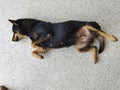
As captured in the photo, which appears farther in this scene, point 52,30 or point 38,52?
point 38,52

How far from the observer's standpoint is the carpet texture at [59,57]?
172cm

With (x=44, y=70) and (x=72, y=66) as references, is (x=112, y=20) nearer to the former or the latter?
(x=72, y=66)

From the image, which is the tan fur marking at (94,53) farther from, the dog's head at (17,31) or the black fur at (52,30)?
the dog's head at (17,31)

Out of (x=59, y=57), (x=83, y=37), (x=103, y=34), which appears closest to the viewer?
(x=103, y=34)

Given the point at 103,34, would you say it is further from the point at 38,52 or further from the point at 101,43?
the point at 38,52

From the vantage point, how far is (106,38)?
5.58 feet

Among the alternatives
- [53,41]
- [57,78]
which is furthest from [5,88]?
[53,41]

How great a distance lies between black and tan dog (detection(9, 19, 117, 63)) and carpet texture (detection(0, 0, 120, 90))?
0.25 feet

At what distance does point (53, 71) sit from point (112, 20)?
0.52 metres

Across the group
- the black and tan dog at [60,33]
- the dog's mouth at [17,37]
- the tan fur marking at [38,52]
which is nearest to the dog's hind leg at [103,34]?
the black and tan dog at [60,33]

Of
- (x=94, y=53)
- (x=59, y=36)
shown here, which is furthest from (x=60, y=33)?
(x=94, y=53)

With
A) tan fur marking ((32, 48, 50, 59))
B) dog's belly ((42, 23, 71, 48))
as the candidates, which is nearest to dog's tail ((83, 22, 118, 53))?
dog's belly ((42, 23, 71, 48))

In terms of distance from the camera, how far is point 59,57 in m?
1.80

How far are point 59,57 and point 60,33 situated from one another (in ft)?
0.68
